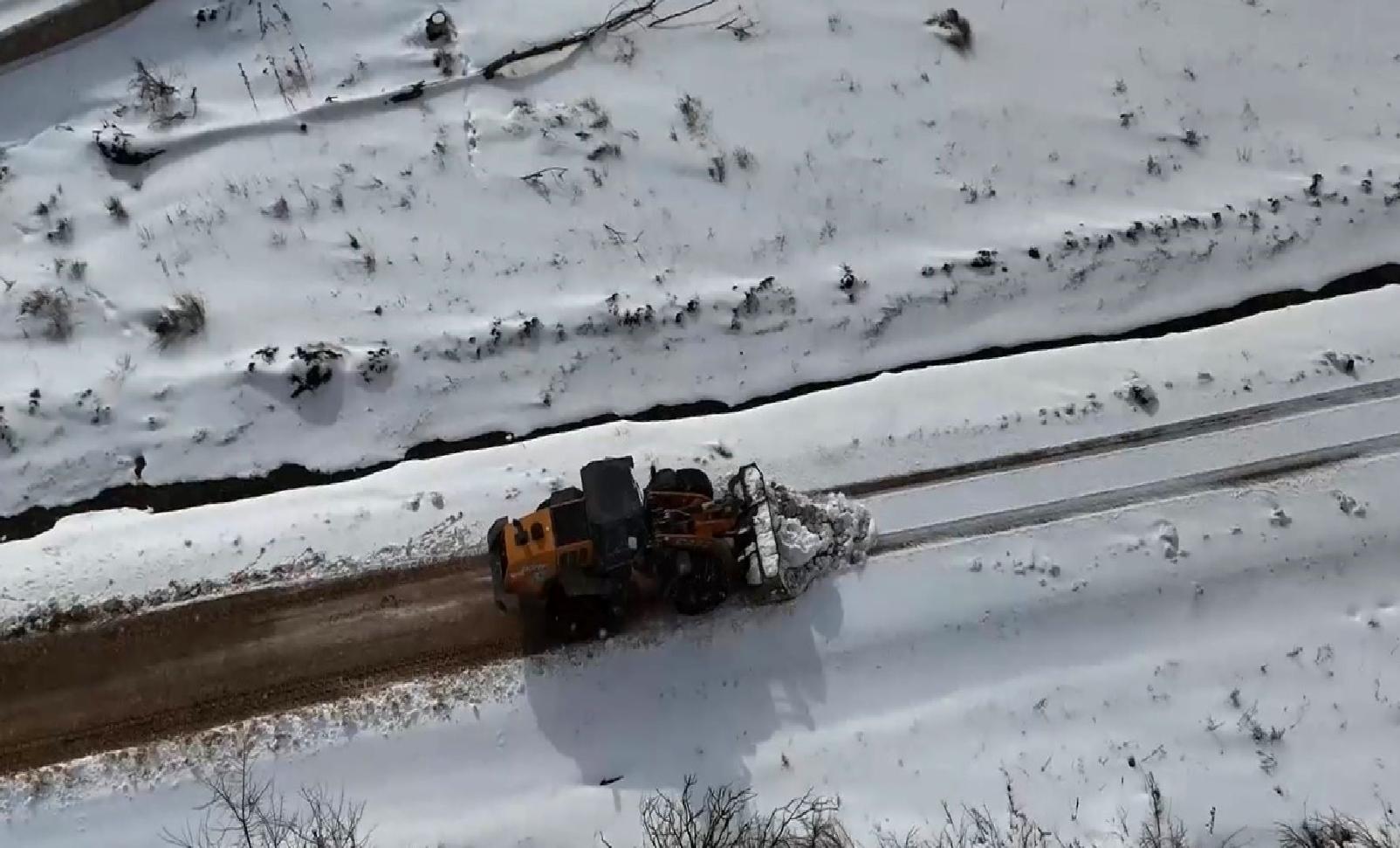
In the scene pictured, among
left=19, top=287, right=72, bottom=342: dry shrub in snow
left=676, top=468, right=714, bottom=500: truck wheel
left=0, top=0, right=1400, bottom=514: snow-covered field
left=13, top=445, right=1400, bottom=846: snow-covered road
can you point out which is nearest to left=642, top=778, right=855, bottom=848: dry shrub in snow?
left=13, top=445, right=1400, bottom=846: snow-covered road

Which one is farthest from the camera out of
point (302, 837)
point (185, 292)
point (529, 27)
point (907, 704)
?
point (529, 27)

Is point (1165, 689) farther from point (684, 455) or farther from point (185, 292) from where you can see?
point (185, 292)

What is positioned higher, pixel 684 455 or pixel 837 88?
pixel 837 88

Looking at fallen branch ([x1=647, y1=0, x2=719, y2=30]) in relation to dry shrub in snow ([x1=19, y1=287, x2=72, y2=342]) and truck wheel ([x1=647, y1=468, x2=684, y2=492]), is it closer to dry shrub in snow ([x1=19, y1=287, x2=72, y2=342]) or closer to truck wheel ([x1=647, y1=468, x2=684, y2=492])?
truck wheel ([x1=647, y1=468, x2=684, y2=492])

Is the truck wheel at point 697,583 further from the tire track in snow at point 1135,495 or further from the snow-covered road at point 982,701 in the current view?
the tire track in snow at point 1135,495

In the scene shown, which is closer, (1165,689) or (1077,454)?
(1165,689)

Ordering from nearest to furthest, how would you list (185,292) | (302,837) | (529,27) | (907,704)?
(302,837), (907,704), (185,292), (529,27)

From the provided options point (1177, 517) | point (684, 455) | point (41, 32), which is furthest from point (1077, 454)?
point (41, 32)
